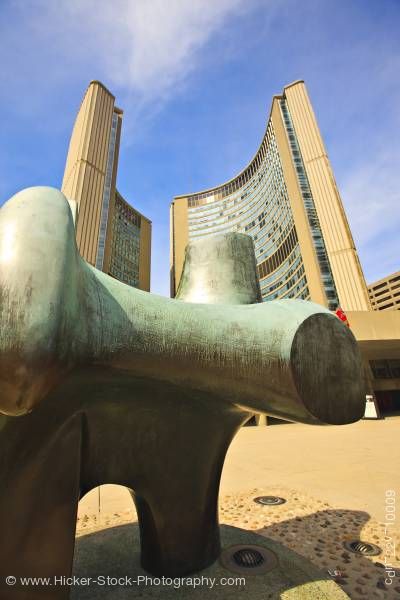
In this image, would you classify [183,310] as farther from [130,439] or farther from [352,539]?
[352,539]

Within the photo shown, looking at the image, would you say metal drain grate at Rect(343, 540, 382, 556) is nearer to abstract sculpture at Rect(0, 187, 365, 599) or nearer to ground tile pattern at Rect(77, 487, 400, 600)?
ground tile pattern at Rect(77, 487, 400, 600)

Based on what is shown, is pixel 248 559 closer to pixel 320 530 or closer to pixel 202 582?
pixel 202 582

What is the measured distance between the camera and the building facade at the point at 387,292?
70.0 meters

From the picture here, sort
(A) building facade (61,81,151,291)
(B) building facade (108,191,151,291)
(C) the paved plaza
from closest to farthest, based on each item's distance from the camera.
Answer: (C) the paved plaza < (A) building facade (61,81,151,291) < (B) building facade (108,191,151,291)

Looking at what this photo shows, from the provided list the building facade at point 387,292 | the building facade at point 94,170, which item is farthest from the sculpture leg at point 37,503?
the building facade at point 387,292

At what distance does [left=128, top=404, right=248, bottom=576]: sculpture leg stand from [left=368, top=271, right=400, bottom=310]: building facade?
77282mm

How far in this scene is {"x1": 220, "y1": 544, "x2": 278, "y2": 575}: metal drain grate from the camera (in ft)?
8.72

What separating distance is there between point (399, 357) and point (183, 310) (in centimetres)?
2510

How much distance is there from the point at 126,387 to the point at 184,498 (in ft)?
4.17

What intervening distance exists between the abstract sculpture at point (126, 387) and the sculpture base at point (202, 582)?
135mm

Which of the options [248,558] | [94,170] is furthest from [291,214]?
[248,558]

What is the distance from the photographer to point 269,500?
4.95 metres

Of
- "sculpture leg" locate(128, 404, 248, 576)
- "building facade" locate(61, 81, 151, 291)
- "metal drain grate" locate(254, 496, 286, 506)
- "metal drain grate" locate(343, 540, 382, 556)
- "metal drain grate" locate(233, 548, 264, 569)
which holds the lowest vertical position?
"metal drain grate" locate(343, 540, 382, 556)

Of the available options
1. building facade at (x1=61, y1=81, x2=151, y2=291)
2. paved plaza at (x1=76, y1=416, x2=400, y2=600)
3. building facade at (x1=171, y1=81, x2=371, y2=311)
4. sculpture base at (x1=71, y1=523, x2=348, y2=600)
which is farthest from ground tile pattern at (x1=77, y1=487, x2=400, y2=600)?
building facade at (x1=61, y1=81, x2=151, y2=291)
